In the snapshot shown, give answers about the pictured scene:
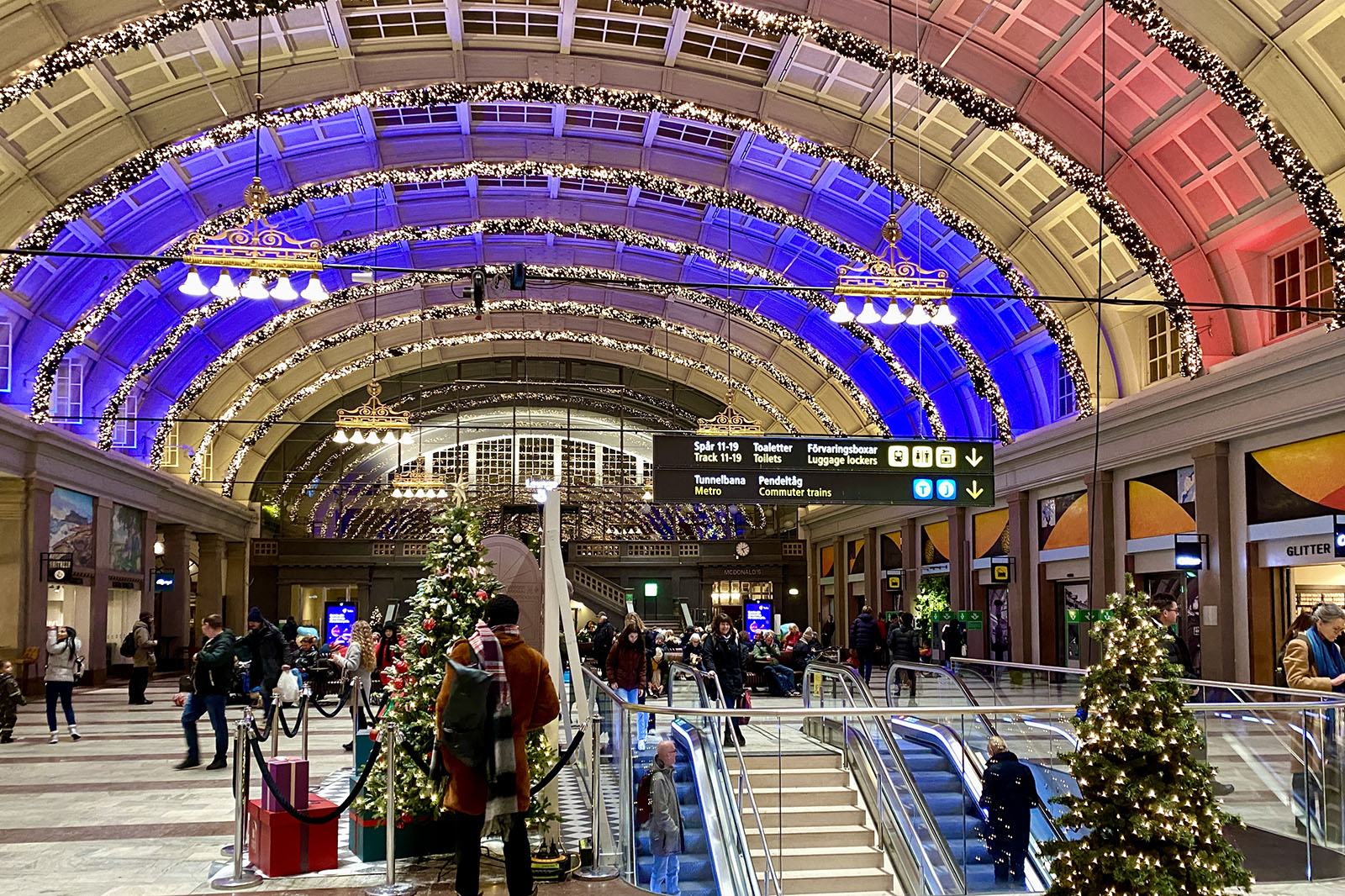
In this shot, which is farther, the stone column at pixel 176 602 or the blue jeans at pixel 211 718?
the stone column at pixel 176 602

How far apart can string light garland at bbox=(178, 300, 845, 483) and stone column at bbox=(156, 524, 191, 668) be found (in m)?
1.66

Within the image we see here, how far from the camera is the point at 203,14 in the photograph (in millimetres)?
15367

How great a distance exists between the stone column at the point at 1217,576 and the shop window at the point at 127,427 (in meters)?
23.2

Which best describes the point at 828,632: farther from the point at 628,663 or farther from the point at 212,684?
the point at 212,684

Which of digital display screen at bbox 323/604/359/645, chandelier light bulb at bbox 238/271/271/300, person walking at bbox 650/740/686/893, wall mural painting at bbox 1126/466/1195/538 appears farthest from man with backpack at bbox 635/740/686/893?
digital display screen at bbox 323/604/359/645

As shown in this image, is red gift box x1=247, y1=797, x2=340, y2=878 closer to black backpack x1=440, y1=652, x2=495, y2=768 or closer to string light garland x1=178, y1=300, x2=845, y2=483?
black backpack x1=440, y1=652, x2=495, y2=768

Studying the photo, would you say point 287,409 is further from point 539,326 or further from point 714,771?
point 714,771

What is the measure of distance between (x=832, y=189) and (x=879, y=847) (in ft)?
54.1

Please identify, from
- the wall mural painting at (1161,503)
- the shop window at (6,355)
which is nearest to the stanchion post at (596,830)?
the wall mural painting at (1161,503)

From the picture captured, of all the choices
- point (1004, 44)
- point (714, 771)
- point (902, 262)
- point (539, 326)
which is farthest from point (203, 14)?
point (539, 326)

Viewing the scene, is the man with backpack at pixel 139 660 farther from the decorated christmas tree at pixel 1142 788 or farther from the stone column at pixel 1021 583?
the decorated christmas tree at pixel 1142 788

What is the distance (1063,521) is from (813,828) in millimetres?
15279

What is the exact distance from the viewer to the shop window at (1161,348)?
20.3 m

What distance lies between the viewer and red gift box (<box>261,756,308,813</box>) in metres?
8.26
